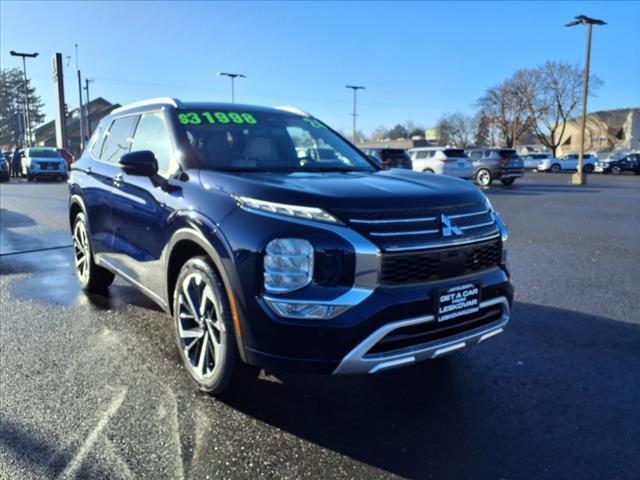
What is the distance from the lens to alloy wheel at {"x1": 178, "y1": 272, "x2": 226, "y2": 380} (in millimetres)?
3127

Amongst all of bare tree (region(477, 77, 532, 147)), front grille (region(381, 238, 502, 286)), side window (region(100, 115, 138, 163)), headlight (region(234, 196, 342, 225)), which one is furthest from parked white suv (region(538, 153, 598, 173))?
headlight (region(234, 196, 342, 225))

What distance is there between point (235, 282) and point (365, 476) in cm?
116

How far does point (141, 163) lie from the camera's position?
11.8 ft

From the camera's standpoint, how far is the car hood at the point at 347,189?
2.84 metres

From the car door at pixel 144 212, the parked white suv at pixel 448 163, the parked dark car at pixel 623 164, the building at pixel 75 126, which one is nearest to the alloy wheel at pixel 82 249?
the car door at pixel 144 212

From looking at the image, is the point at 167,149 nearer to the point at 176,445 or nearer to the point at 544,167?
the point at 176,445

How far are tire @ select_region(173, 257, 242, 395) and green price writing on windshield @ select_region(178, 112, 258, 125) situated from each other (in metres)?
1.19

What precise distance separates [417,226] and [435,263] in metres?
0.23

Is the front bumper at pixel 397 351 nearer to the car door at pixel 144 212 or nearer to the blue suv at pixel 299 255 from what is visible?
the blue suv at pixel 299 255

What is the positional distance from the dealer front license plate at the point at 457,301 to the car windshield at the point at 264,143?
141 centimetres

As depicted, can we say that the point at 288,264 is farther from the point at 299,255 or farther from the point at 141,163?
the point at 141,163

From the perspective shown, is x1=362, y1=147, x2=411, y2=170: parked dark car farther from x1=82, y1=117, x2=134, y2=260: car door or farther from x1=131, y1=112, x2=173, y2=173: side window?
x1=131, y1=112, x2=173, y2=173: side window

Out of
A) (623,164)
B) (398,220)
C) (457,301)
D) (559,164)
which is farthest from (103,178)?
(559,164)

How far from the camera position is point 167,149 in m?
3.85
